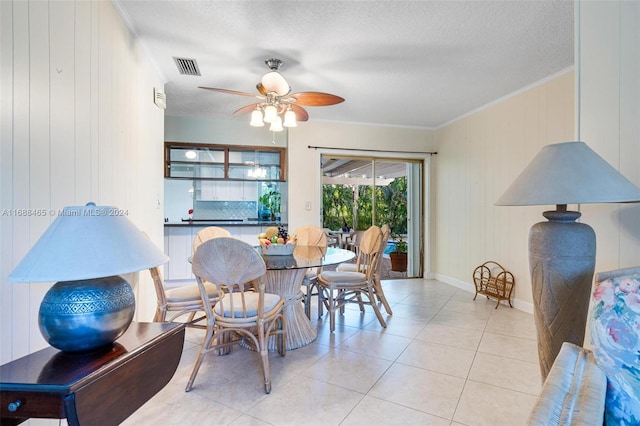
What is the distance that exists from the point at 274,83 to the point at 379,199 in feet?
10.8

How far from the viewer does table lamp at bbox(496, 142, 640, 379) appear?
1.32 meters

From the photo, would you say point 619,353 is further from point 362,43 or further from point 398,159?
point 398,159

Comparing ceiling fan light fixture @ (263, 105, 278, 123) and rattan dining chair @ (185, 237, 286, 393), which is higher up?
ceiling fan light fixture @ (263, 105, 278, 123)

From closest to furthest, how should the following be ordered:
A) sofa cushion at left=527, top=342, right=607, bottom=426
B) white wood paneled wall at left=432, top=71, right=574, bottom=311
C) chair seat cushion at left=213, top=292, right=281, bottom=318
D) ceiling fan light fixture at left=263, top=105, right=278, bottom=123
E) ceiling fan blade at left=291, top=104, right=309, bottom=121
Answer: sofa cushion at left=527, top=342, right=607, bottom=426, chair seat cushion at left=213, top=292, right=281, bottom=318, ceiling fan light fixture at left=263, top=105, right=278, bottom=123, ceiling fan blade at left=291, top=104, right=309, bottom=121, white wood paneled wall at left=432, top=71, right=574, bottom=311

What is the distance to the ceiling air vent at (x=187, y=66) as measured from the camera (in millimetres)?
2844

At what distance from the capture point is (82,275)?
0.89m

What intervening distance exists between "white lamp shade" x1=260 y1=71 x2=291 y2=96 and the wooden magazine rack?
3219 millimetres

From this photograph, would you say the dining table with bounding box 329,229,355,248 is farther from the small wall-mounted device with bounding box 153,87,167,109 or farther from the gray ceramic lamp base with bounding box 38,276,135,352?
the gray ceramic lamp base with bounding box 38,276,135,352

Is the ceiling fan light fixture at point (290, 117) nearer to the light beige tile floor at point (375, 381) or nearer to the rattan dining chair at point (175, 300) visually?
the rattan dining chair at point (175, 300)

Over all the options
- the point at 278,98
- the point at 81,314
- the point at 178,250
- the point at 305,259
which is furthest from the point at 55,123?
the point at 178,250

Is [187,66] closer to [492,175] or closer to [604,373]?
[604,373]

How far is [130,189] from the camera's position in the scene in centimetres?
237

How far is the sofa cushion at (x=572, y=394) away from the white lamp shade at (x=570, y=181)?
0.63 m

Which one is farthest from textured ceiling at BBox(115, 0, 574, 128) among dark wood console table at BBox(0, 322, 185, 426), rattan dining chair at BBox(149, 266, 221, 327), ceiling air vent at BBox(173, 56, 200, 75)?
dark wood console table at BBox(0, 322, 185, 426)
